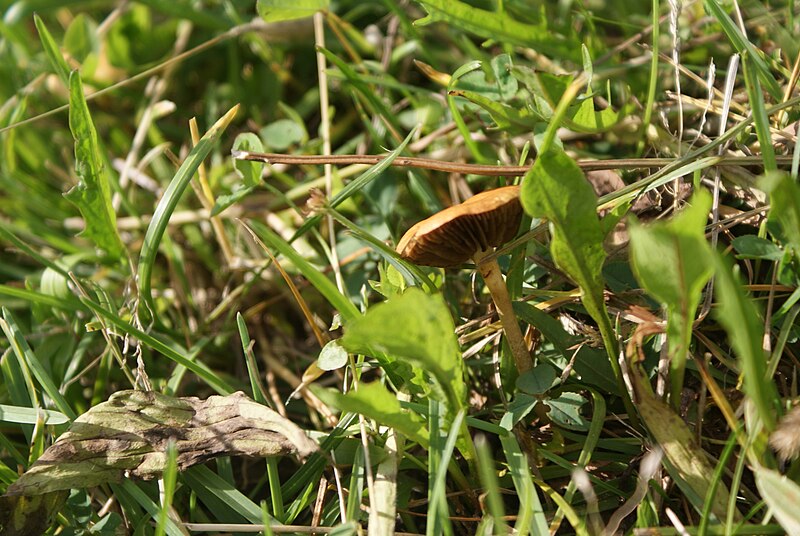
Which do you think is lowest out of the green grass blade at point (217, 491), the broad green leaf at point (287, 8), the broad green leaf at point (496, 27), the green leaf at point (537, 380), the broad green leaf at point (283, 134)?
the green grass blade at point (217, 491)

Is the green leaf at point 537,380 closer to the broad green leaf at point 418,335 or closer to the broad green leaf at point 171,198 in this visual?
the broad green leaf at point 418,335

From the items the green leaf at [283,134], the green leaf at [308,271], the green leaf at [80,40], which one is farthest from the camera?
the green leaf at [80,40]

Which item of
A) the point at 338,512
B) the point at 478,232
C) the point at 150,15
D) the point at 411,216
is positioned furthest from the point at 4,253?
the point at 478,232

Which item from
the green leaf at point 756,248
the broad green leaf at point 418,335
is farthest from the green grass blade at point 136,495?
the green leaf at point 756,248

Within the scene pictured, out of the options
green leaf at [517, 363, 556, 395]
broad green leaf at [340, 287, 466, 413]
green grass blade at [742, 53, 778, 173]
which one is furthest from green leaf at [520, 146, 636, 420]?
green grass blade at [742, 53, 778, 173]

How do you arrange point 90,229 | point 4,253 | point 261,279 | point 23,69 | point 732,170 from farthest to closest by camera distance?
point 23,69
point 4,253
point 261,279
point 90,229
point 732,170

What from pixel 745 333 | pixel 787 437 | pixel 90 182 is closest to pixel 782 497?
pixel 787 437

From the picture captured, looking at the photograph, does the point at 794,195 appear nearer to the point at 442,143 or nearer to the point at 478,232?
the point at 478,232
